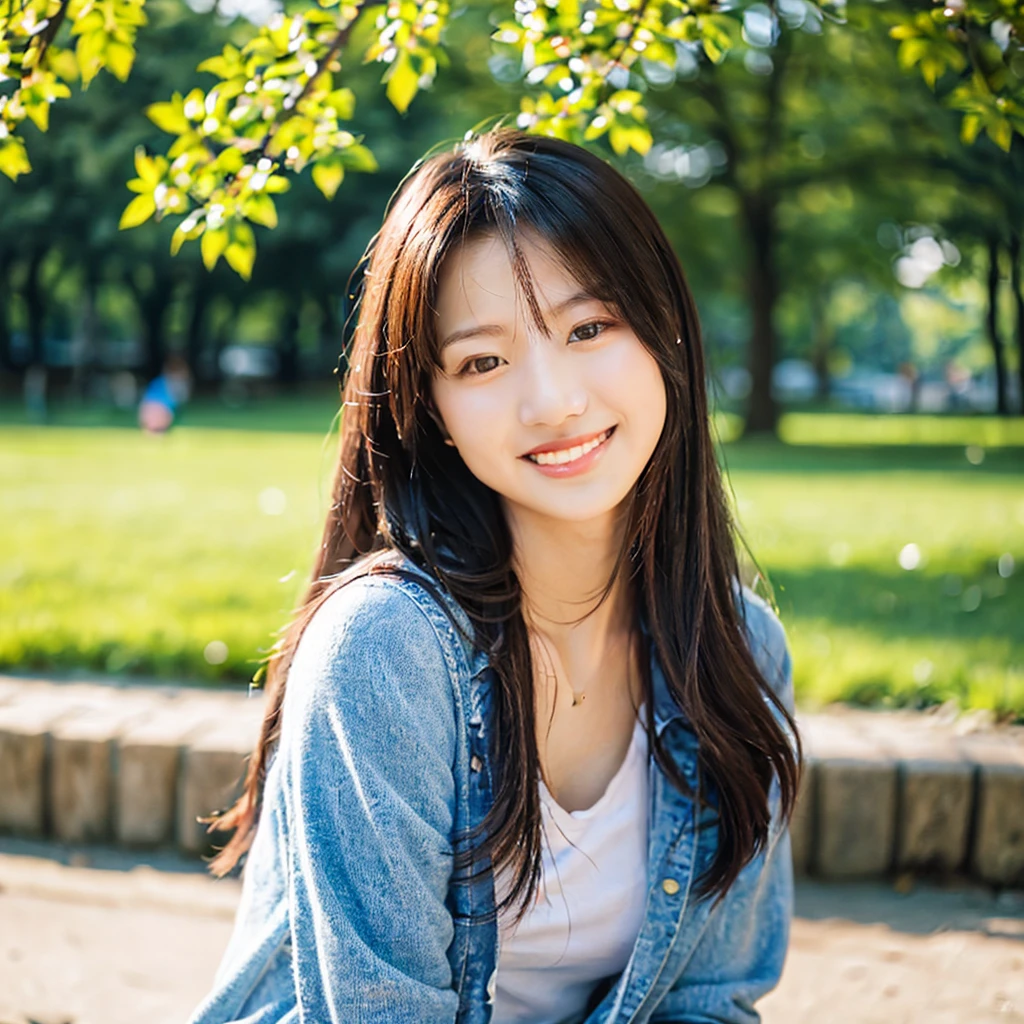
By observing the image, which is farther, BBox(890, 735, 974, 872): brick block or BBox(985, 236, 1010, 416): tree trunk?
BBox(985, 236, 1010, 416): tree trunk

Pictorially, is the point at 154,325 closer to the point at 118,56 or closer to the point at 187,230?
the point at 118,56

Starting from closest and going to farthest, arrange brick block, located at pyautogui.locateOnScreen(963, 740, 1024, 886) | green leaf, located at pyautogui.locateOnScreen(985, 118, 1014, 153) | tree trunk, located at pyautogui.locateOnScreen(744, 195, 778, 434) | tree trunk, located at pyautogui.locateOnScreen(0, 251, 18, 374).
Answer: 1. green leaf, located at pyautogui.locateOnScreen(985, 118, 1014, 153)
2. brick block, located at pyautogui.locateOnScreen(963, 740, 1024, 886)
3. tree trunk, located at pyautogui.locateOnScreen(744, 195, 778, 434)
4. tree trunk, located at pyautogui.locateOnScreen(0, 251, 18, 374)

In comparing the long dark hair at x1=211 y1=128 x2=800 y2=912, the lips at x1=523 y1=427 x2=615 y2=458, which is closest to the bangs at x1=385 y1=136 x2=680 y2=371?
the long dark hair at x1=211 y1=128 x2=800 y2=912

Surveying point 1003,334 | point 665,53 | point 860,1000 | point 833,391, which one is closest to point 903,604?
point 1003,334

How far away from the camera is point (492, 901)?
1748 millimetres

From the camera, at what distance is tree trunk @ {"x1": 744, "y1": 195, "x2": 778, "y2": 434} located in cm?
1916

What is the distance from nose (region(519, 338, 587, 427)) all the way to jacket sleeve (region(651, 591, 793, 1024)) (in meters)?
0.61

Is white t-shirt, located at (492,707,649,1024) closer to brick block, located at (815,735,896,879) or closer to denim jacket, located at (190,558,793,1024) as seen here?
denim jacket, located at (190,558,793,1024)

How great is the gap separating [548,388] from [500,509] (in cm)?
35

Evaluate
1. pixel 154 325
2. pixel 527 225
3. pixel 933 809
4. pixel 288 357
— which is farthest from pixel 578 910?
pixel 288 357

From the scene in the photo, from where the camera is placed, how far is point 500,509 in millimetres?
2057

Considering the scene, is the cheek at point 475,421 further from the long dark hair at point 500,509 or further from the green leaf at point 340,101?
the green leaf at point 340,101

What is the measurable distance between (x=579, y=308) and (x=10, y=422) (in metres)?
21.3

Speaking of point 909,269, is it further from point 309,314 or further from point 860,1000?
point 309,314
